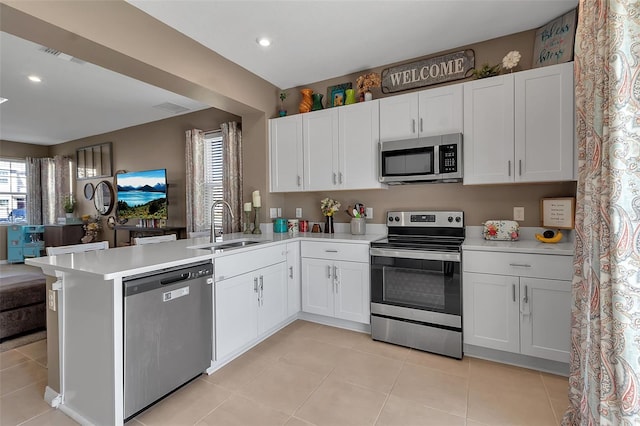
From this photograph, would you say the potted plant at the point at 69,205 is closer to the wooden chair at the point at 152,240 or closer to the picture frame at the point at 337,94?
the wooden chair at the point at 152,240

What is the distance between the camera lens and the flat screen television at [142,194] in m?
4.82

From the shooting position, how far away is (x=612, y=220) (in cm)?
116

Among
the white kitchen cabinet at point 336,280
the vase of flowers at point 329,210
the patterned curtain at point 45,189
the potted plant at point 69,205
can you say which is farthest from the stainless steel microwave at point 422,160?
the patterned curtain at point 45,189

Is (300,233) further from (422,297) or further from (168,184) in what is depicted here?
(168,184)

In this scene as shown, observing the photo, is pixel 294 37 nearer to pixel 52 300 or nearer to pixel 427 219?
pixel 427 219

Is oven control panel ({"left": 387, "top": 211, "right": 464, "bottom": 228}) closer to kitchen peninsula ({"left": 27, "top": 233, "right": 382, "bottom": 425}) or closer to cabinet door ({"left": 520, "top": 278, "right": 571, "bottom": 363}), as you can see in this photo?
cabinet door ({"left": 520, "top": 278, "right": 571, "bottom": 363})

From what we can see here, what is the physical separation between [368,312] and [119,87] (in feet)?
12.8

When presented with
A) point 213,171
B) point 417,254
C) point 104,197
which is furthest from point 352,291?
point 104,197

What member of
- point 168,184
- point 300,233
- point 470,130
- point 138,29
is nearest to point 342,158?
point 300,233

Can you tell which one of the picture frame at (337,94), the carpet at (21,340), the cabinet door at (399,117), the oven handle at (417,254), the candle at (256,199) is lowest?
the carpet at (21,340)

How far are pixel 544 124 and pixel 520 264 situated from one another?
1093 mm

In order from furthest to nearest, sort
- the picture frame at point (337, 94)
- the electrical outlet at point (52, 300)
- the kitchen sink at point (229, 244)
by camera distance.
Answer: the picture frame at point (337, 94) → the kitchen sink at point (229, 244) → the electrical outlet at point (52, 300)

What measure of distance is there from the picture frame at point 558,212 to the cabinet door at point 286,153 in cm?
229

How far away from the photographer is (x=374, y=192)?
3350mm
